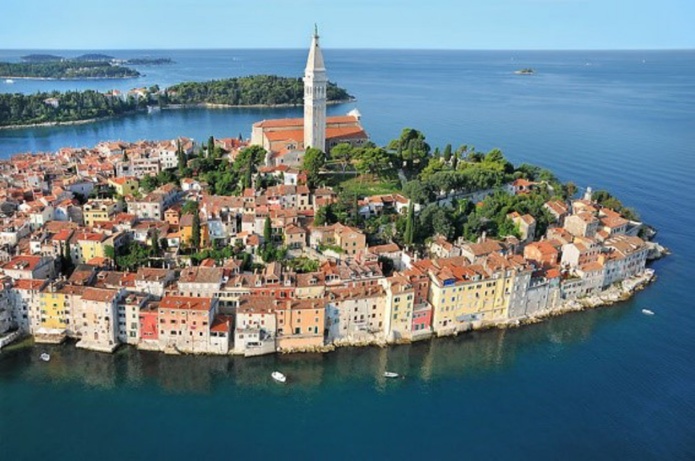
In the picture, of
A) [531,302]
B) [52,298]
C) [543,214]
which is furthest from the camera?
[543,214]

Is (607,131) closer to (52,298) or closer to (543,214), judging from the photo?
(543,214)

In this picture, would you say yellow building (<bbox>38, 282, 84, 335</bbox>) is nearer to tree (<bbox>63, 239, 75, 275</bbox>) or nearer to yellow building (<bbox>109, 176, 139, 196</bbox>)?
tree (<bbox>63, 239, 75, 275</bbox>)

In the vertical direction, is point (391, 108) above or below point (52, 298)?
above

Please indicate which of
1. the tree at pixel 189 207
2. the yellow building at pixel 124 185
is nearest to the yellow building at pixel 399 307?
the tree at pixel 189 207

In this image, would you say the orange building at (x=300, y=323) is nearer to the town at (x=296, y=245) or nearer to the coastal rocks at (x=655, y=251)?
the town at (x=296, y=245)

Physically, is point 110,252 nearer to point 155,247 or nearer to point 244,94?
point 155,247

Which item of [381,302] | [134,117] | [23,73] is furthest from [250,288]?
[23,73]
